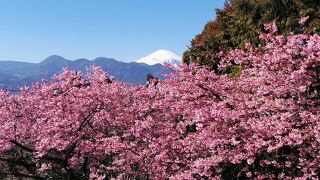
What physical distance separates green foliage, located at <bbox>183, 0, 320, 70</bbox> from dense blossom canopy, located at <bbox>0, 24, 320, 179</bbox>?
420 cm

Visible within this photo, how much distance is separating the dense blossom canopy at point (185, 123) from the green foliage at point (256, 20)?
420 centimetres

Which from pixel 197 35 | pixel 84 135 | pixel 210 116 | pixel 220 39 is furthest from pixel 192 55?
pixel 210 116

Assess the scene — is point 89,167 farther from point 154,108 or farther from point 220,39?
point 220,39

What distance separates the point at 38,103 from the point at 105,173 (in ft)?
14.9

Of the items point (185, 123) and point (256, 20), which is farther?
point (256, 20)

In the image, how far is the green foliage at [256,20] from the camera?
2025 cm

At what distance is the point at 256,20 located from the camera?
2244 centimetres

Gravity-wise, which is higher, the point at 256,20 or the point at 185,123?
the point at 256,20

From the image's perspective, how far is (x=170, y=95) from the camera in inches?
584

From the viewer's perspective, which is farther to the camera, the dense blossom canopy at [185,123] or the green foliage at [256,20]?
the green foliage at [256,20]

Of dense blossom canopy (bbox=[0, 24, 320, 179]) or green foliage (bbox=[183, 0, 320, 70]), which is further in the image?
green foliage (bbox=[183, 0, 320, 70])

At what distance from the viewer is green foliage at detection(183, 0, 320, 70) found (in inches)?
797

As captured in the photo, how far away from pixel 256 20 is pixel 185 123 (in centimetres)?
1101

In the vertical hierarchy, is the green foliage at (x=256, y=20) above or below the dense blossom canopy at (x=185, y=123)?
above
